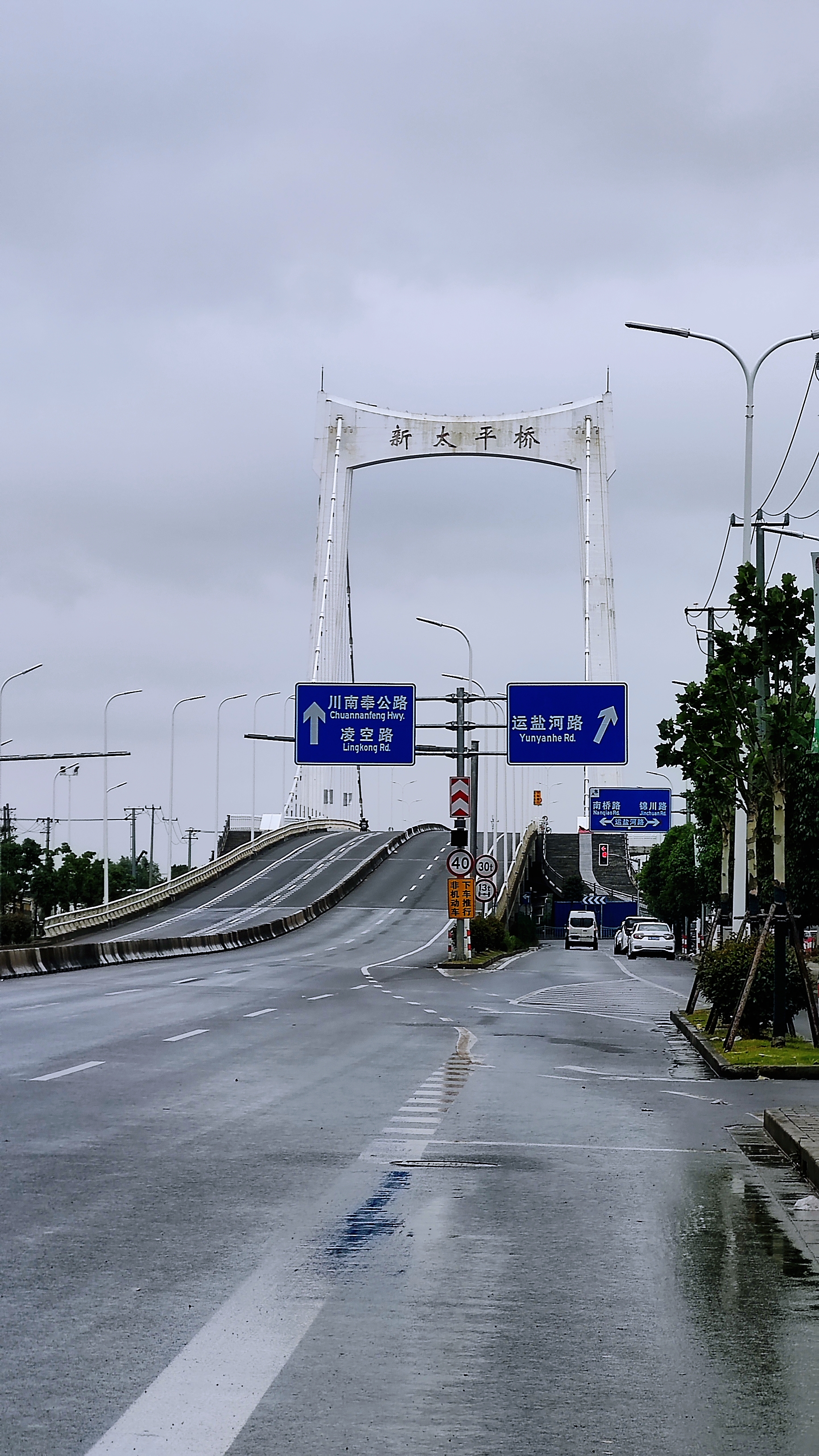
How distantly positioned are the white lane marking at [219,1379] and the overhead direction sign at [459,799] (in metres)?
41.8

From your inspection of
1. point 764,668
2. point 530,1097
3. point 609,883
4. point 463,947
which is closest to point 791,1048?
point 530,1097

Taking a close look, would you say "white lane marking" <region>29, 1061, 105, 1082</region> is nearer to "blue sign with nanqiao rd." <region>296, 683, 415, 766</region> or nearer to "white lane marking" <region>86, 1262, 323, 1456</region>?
"white lane marking" <region>86, 1262, 323, 1456</region>

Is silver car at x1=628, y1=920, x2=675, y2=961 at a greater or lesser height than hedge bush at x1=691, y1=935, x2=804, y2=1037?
lesser

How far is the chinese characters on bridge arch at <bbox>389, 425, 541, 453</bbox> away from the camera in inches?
4134

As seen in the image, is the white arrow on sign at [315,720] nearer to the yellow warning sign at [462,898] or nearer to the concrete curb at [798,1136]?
the yellow warning sign at [462,898]

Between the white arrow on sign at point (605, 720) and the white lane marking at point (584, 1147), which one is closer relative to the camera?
the white lane marking at point (584, 1147)

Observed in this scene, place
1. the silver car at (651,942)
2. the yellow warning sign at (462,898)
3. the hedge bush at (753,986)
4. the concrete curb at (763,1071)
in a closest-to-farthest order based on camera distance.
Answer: the concrete curb at (763,1071) → the hedge bush at (753,986) → the yellow warning sign at (462,898) → the silver car at (651,942)

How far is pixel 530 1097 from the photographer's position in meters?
15.4

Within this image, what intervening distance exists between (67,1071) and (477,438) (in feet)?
300

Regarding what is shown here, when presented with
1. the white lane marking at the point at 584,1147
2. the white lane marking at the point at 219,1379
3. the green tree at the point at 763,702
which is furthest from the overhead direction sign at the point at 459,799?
the white lane marking at the point at 219,1379

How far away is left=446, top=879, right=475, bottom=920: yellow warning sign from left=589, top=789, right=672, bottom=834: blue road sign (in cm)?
4116

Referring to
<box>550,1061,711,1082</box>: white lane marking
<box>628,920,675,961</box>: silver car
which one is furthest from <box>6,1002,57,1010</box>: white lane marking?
<box>628,920,675,961</box>: silver car

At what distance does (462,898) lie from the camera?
166ft

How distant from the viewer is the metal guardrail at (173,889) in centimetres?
7538
